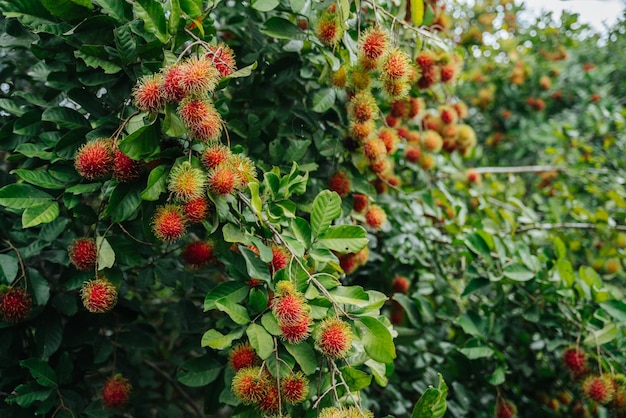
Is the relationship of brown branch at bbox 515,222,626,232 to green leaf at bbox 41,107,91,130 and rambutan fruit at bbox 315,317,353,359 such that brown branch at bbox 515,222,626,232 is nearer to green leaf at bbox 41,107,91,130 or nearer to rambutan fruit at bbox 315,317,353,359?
rambutan fruit at bbox 315,317,353,359

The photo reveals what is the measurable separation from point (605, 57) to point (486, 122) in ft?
3.57

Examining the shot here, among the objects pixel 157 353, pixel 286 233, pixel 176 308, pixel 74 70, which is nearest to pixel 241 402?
pixel 286 233

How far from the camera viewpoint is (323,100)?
1.21 m

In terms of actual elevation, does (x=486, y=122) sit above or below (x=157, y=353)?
above

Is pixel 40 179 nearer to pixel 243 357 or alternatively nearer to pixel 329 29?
pixel 243 357

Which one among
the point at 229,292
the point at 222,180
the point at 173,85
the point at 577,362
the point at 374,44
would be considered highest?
the point at 374,44

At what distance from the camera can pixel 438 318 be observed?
168cm

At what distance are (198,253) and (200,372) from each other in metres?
0.29

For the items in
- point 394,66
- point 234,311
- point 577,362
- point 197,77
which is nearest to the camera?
point 197,77

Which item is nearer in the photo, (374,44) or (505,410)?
(374,44)

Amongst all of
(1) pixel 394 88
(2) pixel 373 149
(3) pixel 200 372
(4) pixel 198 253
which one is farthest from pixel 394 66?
(3) pixel 200 372

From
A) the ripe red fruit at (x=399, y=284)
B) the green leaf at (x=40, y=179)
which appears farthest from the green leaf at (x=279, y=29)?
the ripe red fruit at (x=399, y=284)

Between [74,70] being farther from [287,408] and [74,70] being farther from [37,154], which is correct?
[287,408]

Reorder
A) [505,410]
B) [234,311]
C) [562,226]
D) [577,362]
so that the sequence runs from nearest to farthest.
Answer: [234,311]
[577,362]
[505,410]
[562,226]
